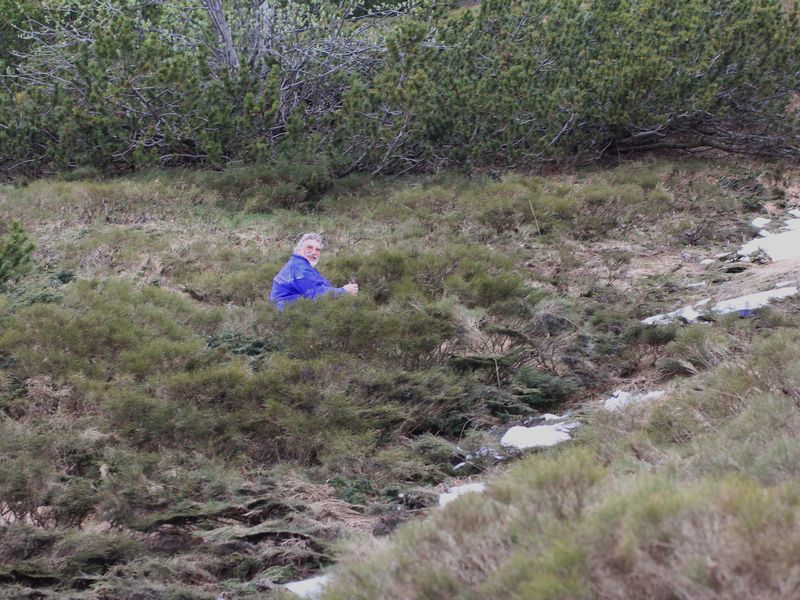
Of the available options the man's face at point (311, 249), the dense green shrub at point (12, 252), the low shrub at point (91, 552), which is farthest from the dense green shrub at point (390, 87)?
the low shrub at point (91, 552)

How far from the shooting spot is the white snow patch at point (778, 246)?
9366mm

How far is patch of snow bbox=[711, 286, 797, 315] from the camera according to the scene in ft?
23.3

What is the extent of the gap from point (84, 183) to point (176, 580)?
27.8 ft

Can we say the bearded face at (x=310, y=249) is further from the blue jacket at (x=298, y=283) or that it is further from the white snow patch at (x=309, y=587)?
the white snow patch at (x=309, y=587)

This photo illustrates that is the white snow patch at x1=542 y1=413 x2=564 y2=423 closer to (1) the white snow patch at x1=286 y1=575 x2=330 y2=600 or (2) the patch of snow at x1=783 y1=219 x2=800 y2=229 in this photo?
(1) the white snow patch at x1=286 y1=575 x2=330 y2=600

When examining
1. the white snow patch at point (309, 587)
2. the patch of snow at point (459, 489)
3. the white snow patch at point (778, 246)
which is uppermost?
the white snow patch at point (309, 587)

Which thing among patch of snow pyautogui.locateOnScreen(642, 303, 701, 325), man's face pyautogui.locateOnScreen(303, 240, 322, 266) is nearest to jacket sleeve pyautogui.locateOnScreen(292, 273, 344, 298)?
man's face pyautogui.locateOnScreen(303, 240, 322, 266)

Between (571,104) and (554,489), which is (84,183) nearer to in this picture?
(571,104)

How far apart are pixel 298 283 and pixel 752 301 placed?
11.0 ft

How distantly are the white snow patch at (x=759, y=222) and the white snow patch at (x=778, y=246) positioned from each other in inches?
17.1

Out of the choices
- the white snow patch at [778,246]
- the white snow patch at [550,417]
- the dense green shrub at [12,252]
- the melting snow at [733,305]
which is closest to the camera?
the white snow patch at [550,417]

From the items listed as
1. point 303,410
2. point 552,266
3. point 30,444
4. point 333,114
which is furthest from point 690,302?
point 333,114

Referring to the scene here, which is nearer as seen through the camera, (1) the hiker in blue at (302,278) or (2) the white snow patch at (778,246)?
(1) the hiker in blue at (302,278)

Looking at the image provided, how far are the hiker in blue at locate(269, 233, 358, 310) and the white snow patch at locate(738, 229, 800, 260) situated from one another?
4280 mm
